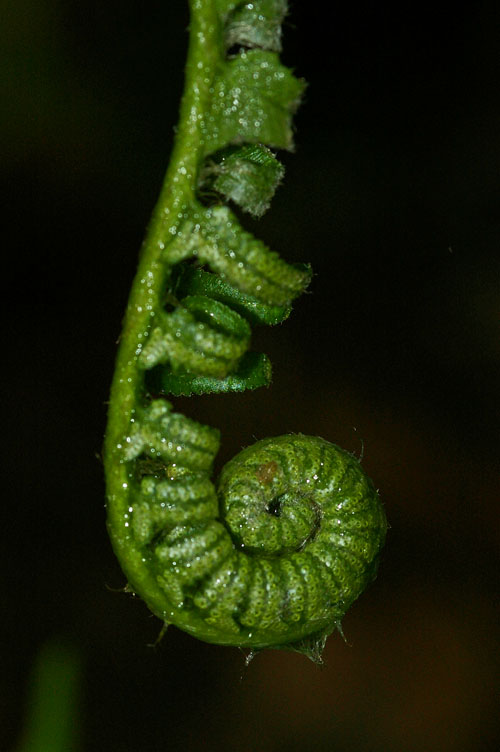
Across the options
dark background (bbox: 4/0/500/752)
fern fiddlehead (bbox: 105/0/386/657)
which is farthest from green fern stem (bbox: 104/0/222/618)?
dark background (bbox: 4/0/500/752)

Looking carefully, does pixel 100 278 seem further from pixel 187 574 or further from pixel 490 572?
pixel 187 574

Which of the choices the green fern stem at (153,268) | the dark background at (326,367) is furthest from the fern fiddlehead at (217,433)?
the dark background at (326,367)

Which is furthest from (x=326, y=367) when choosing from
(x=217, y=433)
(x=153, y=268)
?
(x=153, y=268)

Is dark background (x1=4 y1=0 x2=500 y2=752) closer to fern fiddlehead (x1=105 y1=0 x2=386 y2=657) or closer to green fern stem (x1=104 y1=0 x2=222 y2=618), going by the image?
fern fiddlehead (x1=105 y1=0 x2=386 y2=657)

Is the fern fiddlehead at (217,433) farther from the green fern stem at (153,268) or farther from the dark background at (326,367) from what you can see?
the dark background at (326,367)

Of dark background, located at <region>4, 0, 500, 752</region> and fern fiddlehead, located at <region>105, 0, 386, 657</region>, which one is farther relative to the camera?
dark background, located at <region>4, 0, 500, 752</region>
